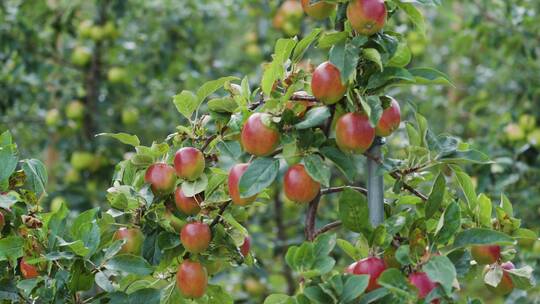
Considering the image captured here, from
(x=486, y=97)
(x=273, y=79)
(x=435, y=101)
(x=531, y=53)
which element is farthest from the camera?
(x=435, y=101)

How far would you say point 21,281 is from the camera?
855 millimetres

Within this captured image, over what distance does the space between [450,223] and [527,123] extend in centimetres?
149

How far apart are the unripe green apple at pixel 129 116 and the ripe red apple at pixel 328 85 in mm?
1780

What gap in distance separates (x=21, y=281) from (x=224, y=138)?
11.0 inches

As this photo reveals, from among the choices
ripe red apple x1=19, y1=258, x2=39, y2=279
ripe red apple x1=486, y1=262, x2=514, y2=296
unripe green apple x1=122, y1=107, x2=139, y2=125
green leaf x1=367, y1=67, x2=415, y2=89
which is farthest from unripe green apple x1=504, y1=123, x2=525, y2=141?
ripe red apple x1=19, y1=258, x2=39, y2=279

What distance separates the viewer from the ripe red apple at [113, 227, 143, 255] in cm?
93

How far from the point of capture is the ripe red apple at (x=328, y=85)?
2.58ft

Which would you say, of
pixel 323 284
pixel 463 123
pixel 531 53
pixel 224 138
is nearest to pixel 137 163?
pixel 224 138

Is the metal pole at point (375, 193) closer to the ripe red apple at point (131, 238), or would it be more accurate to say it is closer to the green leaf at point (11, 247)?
the ripe red apple at point (131, 238)

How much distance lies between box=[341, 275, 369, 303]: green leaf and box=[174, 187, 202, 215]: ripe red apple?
237 millimetres

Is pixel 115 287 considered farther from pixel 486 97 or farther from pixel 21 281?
pixel 486 97

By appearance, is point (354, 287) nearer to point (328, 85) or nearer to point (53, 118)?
point (328, 85)

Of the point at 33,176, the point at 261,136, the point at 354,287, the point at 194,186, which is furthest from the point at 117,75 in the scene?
the point at 354,287

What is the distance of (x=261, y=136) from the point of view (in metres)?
0.79
